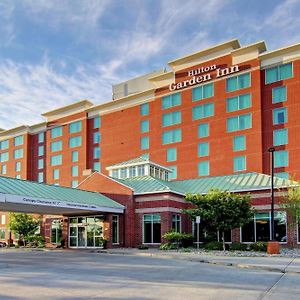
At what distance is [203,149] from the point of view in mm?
58812

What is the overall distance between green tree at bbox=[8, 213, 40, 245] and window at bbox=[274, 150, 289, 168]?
27847 millimetres

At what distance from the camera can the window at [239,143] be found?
180ft

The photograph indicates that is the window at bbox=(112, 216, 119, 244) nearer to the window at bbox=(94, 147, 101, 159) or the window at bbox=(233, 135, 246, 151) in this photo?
the window at bbox=(233, 135, 246, 151)

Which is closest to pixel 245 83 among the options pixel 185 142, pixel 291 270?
pixel 185 142

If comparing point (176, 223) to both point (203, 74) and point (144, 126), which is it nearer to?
point (203, 74)

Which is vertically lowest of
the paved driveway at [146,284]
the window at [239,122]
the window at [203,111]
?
the paved driveway at [146,284]

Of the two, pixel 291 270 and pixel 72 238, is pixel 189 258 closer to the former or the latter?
pixel 291 270

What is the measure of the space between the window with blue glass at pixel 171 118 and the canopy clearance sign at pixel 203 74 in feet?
11.4

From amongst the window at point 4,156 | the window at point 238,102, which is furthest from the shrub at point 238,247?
the window at point 4,156

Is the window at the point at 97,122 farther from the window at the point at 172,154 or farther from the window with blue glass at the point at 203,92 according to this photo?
the window with blue glass at the point at 203,92

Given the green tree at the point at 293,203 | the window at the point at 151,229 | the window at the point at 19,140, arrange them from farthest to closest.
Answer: the window at the point at 19,140 < the window at the point at 151,229 < the green tree at the point at 293,203

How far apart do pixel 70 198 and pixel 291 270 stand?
19.3m

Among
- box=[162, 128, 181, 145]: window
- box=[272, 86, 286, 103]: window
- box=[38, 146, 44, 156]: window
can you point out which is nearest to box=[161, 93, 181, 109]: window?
box=[162, 128, 181, 145]: window

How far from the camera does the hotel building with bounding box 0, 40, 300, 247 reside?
3822 cm
